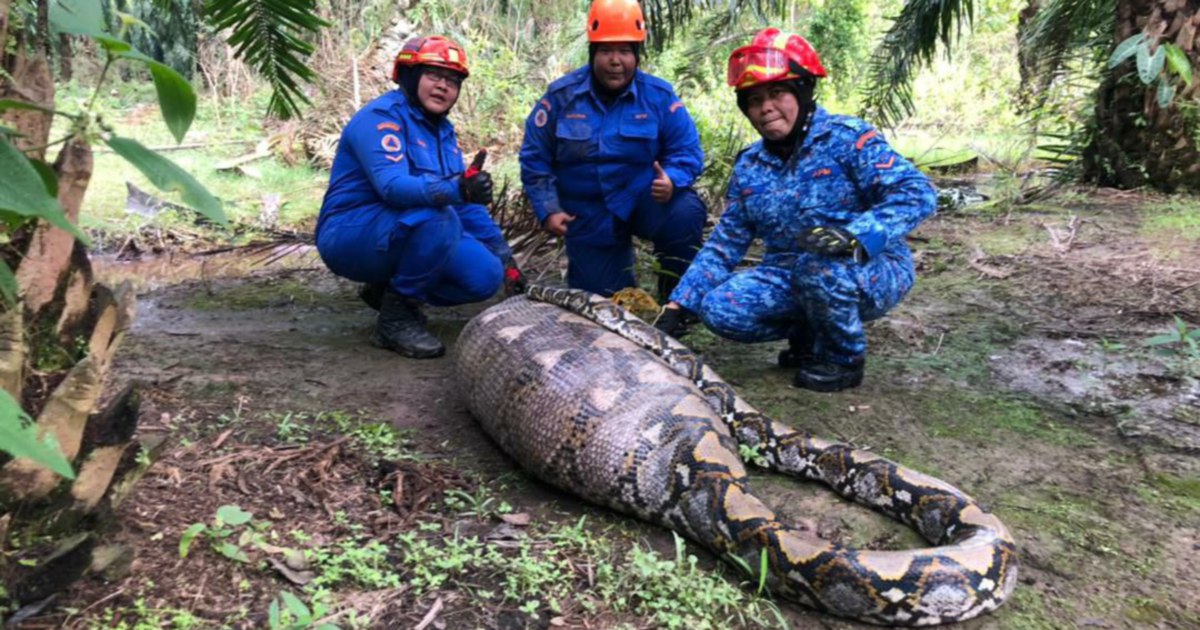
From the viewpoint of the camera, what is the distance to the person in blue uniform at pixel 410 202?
4512mm

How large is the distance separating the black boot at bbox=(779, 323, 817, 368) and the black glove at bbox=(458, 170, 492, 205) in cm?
182

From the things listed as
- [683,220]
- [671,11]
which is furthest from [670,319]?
[671,11]

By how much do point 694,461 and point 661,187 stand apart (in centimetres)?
239

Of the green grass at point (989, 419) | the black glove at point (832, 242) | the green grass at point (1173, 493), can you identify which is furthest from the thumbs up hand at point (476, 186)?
the green grass at point (1173, 493)

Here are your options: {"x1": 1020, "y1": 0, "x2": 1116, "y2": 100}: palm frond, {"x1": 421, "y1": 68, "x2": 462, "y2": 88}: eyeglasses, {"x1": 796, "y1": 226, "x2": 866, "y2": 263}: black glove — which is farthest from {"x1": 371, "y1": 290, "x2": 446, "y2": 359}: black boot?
{"x1": 1020, "y1": 0, "x2": 1116, "y2": 100}: palm frond

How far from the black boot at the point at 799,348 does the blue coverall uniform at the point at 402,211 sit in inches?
71.4

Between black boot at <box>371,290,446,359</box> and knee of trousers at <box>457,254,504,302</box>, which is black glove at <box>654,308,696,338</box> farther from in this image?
black boot at <box>371,290,446,359</box>

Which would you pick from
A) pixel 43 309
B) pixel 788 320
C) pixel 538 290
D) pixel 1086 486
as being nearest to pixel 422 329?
pixel 538 290

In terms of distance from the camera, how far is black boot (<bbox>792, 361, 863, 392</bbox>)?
4090 millimetres

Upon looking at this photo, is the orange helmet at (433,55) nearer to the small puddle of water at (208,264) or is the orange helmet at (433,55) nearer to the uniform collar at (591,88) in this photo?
the uniform collar at (591,88)

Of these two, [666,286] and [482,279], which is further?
[666,286]

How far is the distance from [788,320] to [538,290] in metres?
1.34

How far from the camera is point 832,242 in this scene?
375 centimetres

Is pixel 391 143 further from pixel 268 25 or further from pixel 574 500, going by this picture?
pixel 574 500
